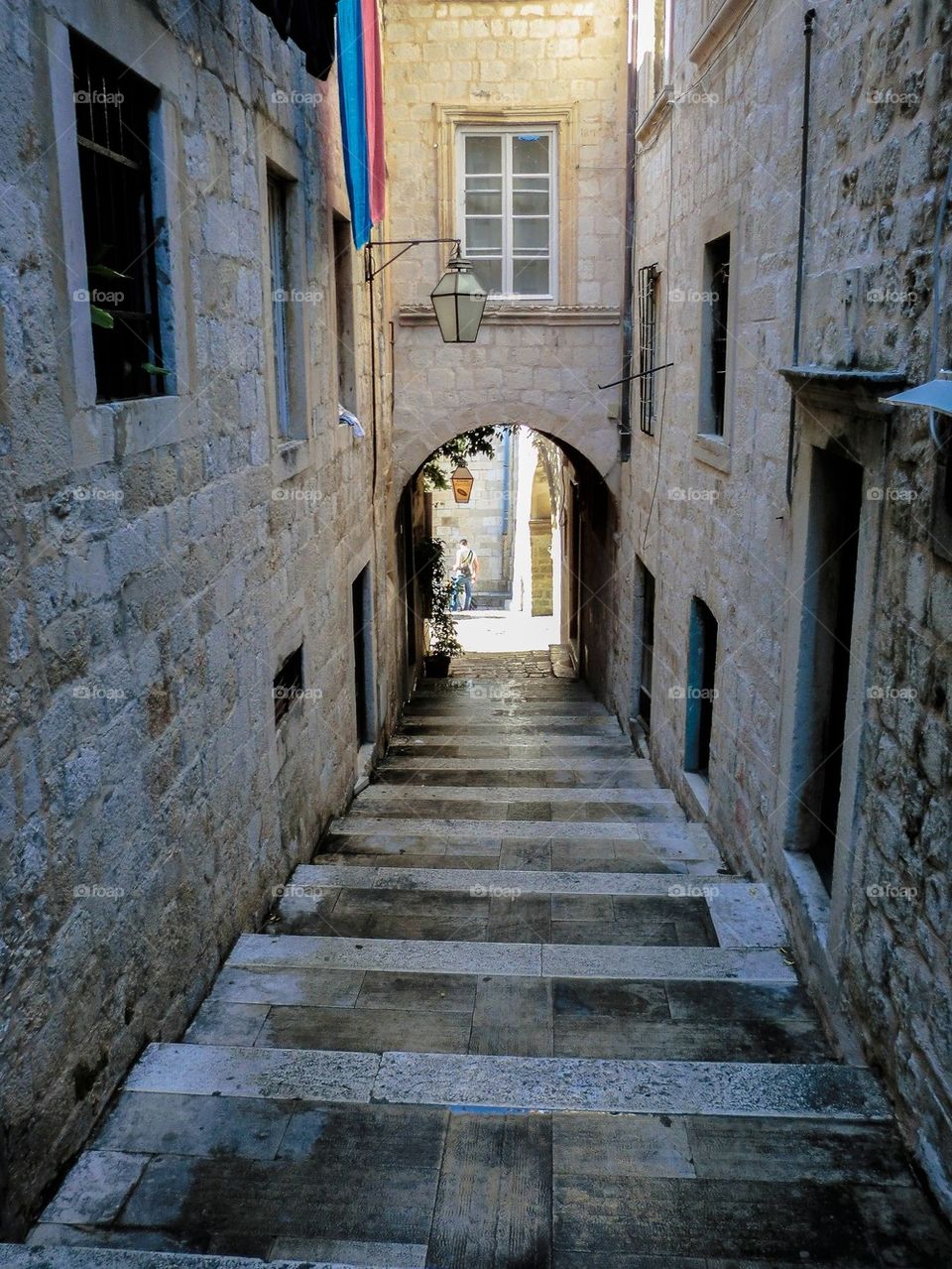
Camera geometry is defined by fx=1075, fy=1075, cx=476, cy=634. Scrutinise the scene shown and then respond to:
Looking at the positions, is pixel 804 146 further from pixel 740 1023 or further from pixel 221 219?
pixel 740 1023

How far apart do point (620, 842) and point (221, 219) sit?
4396mm

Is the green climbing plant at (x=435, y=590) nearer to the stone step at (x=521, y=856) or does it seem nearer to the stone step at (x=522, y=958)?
the stone step at (x=521, y=856)

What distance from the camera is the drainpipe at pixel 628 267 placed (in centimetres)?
1056

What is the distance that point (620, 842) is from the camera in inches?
275

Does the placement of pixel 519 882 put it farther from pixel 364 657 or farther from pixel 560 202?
pixel 560 202

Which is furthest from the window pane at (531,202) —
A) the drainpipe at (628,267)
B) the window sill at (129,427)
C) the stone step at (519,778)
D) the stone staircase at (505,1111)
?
the stone staircase at (505,1111)

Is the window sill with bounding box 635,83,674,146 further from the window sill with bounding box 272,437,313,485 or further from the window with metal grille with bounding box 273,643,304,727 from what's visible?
the window with metal grille with bounding box 273,643,304,727

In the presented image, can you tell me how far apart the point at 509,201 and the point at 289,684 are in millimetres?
6861

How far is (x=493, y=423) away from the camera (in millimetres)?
11766

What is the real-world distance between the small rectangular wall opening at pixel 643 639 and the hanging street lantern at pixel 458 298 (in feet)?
9.79

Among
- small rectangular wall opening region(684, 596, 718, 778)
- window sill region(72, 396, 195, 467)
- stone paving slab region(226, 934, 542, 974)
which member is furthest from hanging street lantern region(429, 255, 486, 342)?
stone paving slab region(226, 934, 542, 974)

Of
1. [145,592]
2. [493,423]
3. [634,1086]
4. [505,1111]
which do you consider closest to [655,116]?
[493,423]

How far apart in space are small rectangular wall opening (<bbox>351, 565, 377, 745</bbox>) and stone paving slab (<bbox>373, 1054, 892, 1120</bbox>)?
19.9ft

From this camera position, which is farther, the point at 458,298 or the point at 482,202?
the point at 482,202
